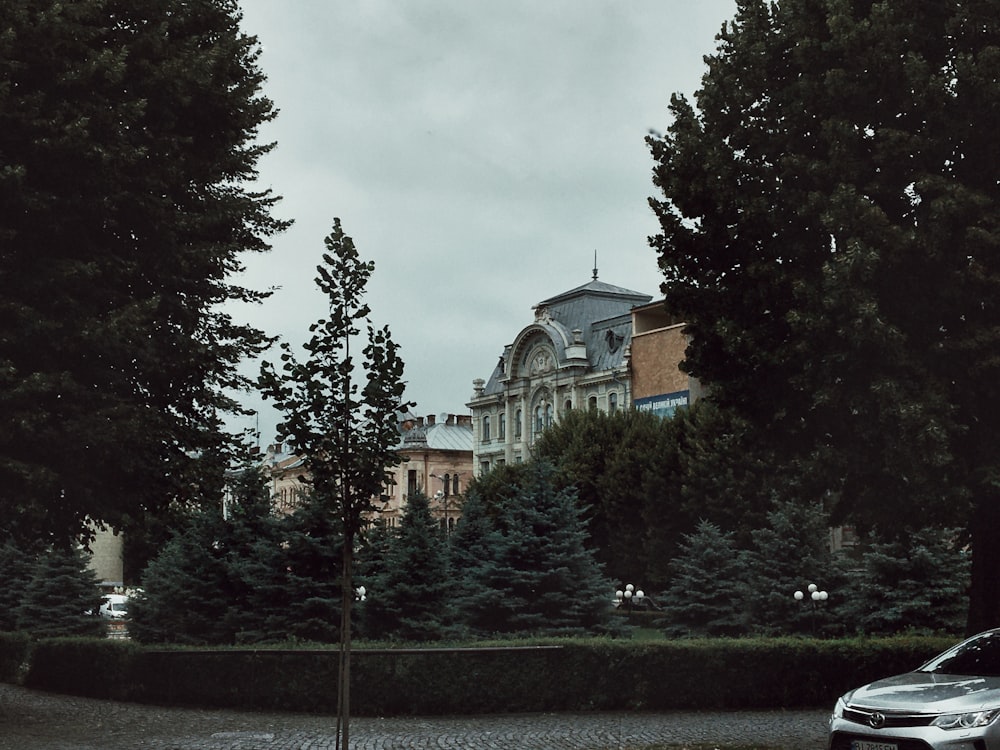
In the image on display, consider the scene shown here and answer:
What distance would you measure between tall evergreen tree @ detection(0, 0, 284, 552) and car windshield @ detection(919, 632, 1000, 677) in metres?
10.7

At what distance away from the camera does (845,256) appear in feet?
48.2

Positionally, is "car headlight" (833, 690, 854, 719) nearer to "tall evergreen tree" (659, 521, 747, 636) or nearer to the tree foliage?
"tall evergreen tree" (659, 521, 747, 636)

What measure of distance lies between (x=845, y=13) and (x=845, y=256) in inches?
120

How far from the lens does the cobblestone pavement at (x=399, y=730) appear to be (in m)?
15.9

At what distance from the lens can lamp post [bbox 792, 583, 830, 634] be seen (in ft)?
114

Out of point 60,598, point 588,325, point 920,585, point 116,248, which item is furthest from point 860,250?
point 588,325

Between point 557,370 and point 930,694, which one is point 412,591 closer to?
point 930,694

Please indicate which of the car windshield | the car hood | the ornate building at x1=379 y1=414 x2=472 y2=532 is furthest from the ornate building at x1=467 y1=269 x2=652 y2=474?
the car hood

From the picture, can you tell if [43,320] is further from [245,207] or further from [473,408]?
[473,408]

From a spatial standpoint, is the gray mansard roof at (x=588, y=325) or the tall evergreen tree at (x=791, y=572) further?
the gray mansard roof at (x=588, y=325)

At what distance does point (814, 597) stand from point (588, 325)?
5706cm

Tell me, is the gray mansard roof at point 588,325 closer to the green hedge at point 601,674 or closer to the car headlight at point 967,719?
the green hedge at point 601,674

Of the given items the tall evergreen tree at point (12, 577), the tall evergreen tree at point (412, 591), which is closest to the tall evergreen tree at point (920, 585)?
the tall evergreen tree at point (412, 591)

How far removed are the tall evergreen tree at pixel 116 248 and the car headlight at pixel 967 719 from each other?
438 inches
